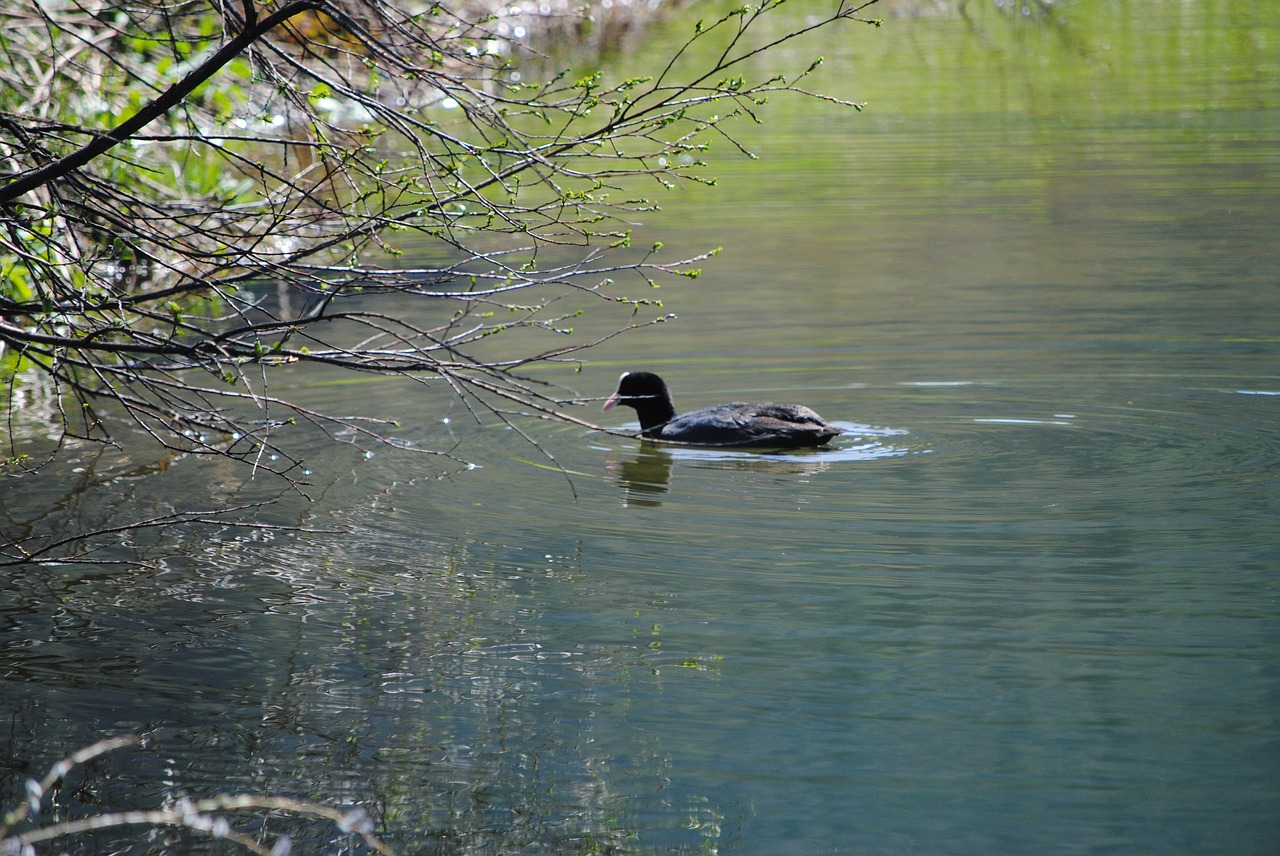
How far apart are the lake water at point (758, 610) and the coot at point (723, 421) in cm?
24

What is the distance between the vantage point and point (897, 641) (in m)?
6.38

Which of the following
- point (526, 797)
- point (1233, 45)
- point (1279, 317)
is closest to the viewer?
point (526, 797)

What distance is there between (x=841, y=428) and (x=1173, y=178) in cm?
1048

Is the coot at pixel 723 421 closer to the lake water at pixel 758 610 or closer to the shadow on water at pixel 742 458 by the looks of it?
the shadow on water at pixel 742 458

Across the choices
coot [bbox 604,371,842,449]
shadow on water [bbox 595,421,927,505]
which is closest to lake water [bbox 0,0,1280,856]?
shadow on water [bbox 595,421,927,505]

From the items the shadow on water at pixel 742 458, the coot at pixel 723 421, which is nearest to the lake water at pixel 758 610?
the shadow on water at pixel 742 458

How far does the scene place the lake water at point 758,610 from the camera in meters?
5.14

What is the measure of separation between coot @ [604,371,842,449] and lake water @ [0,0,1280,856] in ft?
0.79

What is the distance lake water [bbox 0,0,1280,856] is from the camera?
5145mm

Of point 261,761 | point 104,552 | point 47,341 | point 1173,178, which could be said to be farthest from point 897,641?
point 1173,178

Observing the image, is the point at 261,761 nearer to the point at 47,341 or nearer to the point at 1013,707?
the point at 47,341

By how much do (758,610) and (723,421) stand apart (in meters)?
3.35

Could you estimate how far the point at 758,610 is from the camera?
22.3 feet

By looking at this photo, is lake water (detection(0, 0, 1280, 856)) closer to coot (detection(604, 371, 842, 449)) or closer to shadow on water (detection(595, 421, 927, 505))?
shadow on water (detection(595, 421, 927, 505))
